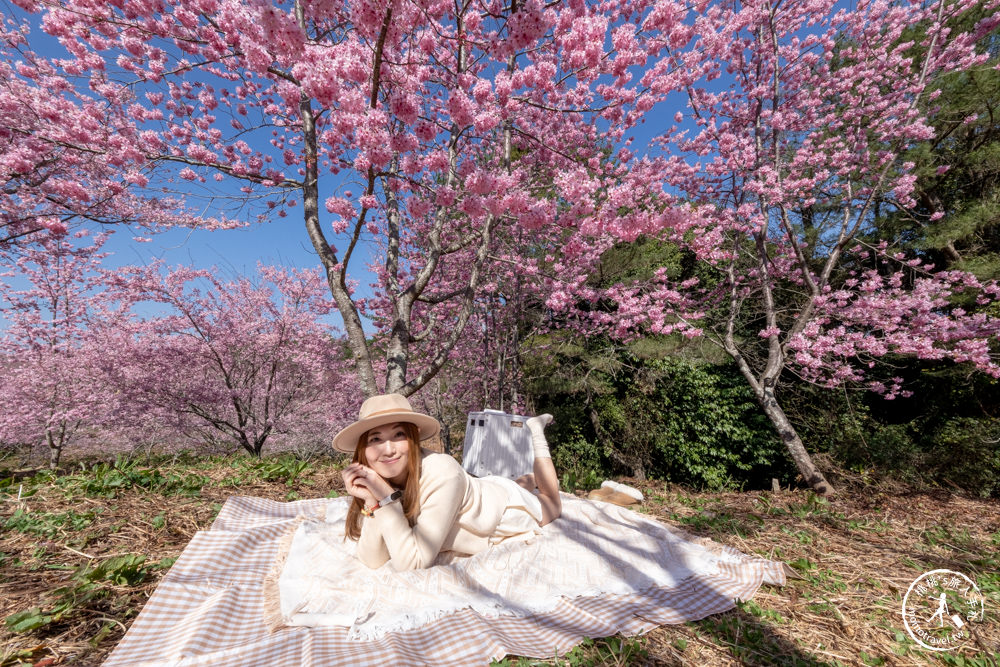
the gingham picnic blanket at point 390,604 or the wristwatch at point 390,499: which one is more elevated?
the wristwatch at point 390,499

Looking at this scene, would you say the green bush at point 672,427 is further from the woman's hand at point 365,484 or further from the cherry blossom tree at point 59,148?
the cherry blossom tree at point 59,148

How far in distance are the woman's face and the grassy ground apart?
41.3 inches

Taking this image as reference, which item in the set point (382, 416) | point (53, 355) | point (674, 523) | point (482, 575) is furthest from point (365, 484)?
point (53, 355)

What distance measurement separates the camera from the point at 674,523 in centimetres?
360

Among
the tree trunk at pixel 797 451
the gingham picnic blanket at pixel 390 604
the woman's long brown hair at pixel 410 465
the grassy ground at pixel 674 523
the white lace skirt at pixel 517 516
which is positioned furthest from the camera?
the tree trunk at pixel 797 451

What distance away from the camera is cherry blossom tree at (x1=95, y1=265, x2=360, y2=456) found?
8859 mm

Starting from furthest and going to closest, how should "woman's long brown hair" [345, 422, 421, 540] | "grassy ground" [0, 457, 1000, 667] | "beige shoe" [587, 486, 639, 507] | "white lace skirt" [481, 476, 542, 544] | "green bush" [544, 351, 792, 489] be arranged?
1. "green bush" [544, 351, 792, 489]
2. "beige shoe" [587, 486, 639, 507]
3. "white lace skirt" [481, 476, 542, 544]
4. "woman's long brown hair" [345, 422, 421, 540]
5. "grassy ground" [0, 457, 1000, 667]

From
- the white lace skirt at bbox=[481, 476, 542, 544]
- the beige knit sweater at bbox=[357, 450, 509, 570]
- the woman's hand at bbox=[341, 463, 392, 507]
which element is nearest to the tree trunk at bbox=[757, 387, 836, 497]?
the white lace skirt at bbox=[481, 476, 542, 544]

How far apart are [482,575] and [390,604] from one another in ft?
1.69

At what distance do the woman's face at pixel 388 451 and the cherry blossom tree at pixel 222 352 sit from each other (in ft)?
25.8

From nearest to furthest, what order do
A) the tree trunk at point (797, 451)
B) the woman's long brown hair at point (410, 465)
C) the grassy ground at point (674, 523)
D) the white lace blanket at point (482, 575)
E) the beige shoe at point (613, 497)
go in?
the grassy ground at point (674, 523)
the white lace blanket at point (482, 575)
the woman's long brown hair at point (410, 465)
the beige shoe at point (613, 497)
the tree trunk at point (797, 451)

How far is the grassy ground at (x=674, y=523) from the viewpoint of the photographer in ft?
5.46

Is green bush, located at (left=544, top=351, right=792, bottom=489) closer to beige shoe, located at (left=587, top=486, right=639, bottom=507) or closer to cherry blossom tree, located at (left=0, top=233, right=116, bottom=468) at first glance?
beige shoe, located at (left=587, top=486, right=639, bottom=507)

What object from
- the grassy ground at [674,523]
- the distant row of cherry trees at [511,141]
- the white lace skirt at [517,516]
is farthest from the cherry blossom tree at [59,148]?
the white lace skirt at [517,516]
